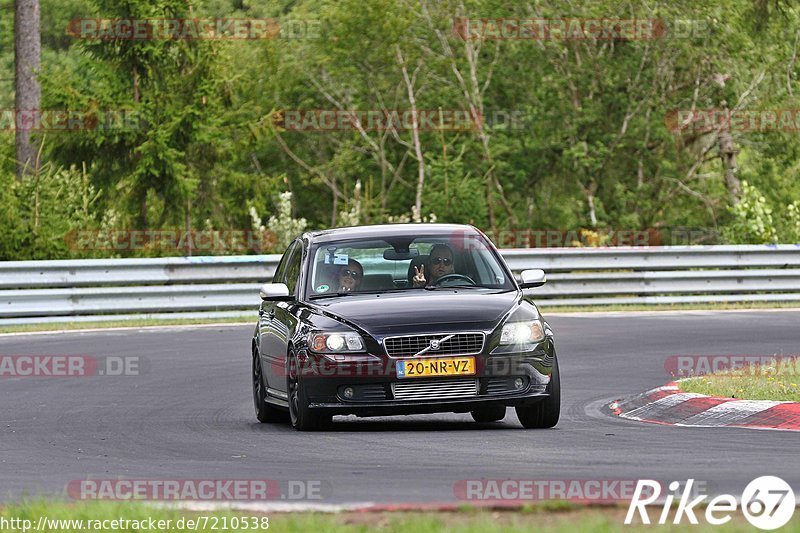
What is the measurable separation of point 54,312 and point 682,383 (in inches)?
499

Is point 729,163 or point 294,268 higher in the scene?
point 294,268

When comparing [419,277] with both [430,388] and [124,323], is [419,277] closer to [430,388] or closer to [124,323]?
[430,388]

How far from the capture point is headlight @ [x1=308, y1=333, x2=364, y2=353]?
1167 cm

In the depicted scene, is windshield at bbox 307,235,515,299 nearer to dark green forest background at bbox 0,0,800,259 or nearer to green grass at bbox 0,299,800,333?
green grass at bbox 0,299,800,333

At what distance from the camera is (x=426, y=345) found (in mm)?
11594

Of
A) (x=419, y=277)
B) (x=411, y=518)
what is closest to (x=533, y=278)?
(x=419, y=277)

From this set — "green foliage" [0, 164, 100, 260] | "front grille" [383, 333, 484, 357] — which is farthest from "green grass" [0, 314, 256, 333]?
"front grille" [383, 333, 484, 357]

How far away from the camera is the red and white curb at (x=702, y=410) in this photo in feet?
38.4

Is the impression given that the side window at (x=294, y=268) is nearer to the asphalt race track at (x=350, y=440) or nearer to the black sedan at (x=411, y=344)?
the black sedan at (x=411, y=344)

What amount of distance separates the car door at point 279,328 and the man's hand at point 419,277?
0.96 metres

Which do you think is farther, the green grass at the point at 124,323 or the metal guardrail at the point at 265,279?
the metal guardrail at the point at 265,279

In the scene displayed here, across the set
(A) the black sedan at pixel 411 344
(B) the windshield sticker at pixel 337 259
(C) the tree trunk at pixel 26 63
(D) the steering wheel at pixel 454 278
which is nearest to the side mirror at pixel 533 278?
(A) the black sedan at pixel 411 344

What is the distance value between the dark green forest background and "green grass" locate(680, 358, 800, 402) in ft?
54.8

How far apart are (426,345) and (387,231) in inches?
74.0
